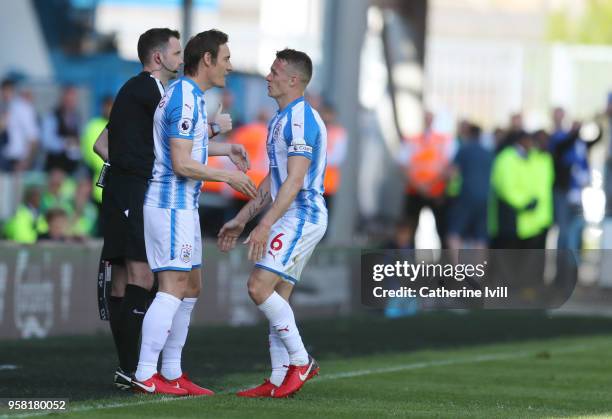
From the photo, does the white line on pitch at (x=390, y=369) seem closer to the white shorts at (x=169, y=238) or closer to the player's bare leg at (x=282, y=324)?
the player's bare leg at (x=282, y=324)

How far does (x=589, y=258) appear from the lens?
2295cm

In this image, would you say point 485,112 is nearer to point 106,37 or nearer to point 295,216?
point 106,37

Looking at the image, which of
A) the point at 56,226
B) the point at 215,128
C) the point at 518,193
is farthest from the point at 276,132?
the point at 518,193

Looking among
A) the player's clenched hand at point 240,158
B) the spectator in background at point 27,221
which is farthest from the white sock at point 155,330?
the spectator in background at point 27,221

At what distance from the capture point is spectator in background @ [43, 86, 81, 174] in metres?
17.8

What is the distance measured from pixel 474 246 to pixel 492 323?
437 centimetres

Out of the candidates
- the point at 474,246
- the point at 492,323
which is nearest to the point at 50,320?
the point at 492,323

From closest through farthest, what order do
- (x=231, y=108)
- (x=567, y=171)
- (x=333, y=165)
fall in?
1. (x=333, y=165)
2. (x=231, y=108)
3. (x=567, y=171)

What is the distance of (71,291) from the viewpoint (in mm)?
14164

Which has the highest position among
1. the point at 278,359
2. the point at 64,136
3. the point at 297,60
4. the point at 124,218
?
the point at 297,60

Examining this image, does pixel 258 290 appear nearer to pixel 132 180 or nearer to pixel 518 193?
pixel 132 180

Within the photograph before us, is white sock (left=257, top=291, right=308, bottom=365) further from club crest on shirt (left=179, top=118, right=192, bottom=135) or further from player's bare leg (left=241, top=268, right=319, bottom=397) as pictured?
club crest on shirt (left=179, top=118, right=192, bottom=135)

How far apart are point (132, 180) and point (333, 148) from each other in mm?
10395

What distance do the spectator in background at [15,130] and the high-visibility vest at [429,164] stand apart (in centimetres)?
655
